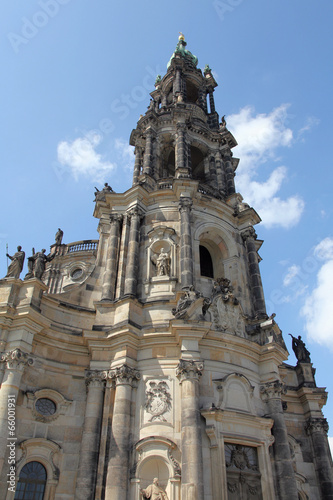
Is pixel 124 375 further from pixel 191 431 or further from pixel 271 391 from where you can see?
pixel 271 391

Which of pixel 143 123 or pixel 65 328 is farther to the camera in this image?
pixel 143 123

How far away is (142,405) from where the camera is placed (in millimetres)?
15367

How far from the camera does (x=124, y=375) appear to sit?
1558cm

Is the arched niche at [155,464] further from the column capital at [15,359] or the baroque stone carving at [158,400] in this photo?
the column capital at [15,359]

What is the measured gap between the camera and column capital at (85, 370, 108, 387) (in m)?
16.0

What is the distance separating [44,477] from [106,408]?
3.07 metres

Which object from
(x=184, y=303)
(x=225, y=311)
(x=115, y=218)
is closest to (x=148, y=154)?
(x=115, y=218)

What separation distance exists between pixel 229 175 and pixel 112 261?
1156 cm

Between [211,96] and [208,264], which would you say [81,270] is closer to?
[208,264]

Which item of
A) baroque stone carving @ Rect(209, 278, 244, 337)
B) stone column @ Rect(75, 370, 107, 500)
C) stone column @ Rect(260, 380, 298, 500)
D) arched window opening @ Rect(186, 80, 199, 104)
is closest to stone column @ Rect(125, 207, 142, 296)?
baroque stone carving @ Rect(209, 278, 244, 337)

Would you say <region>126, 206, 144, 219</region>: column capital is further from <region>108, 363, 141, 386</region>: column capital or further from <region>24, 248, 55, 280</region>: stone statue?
<region>108, 363, 141, 386</region>: column capital

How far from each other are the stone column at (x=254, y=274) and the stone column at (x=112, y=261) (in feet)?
23.4

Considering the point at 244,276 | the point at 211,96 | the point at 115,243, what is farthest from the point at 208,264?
the point at 211,96

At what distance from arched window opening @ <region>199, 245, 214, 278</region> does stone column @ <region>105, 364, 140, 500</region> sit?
321 inches
